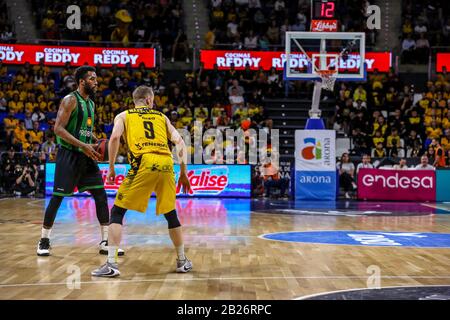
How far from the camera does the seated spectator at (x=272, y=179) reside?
61.5 ft

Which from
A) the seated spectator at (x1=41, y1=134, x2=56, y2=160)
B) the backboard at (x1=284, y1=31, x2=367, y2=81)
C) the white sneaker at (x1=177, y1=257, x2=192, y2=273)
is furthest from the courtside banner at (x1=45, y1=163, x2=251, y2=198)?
the white sneaker at (x1=177, y1=257, x2=192, y2=273)

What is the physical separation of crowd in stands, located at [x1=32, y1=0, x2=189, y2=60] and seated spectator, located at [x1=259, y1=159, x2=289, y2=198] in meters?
8.57

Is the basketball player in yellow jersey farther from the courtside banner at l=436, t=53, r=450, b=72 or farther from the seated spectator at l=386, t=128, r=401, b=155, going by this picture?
the courtside banner at l=436, t=53, r=450, b=72

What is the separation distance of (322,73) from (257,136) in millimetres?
3344

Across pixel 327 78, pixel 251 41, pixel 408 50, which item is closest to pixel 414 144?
pixel 327 78

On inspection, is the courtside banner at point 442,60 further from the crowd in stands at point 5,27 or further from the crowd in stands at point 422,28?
the crowd in stands at point 5,27

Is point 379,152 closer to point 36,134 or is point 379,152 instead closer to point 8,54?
point 36,134

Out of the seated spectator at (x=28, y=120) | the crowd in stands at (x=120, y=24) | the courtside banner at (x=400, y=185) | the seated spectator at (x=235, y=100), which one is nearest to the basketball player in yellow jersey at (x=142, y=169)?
the courtside banner at (x=400, y=185)

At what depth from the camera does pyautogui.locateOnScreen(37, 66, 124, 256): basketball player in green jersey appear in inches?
305

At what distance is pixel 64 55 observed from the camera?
82.1ft

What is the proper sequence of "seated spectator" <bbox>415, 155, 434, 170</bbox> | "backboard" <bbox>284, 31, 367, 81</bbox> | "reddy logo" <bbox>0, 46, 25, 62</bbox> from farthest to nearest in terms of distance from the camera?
1. "reddy logo" <bbox>0, 46, 25, 62</bbox>
2. "seated spectator" <bbox>415, 155, 434, 170</bbox>
3. "backboard" <bbox>284, 31, 367, 81</bbox>
